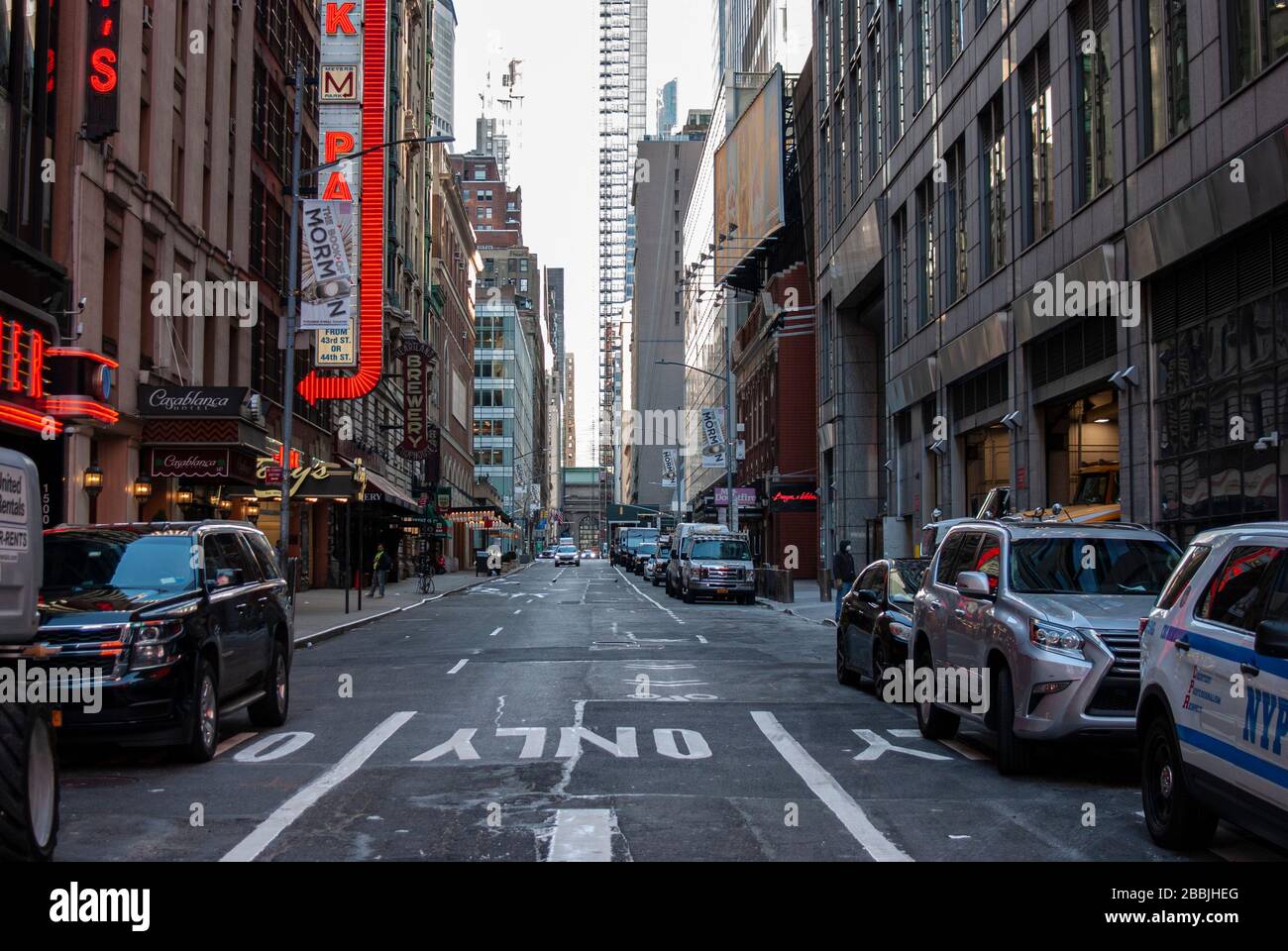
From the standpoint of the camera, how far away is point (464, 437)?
106438 mm

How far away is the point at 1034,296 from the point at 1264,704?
21.3 metres

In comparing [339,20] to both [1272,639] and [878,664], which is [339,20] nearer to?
[878,664]

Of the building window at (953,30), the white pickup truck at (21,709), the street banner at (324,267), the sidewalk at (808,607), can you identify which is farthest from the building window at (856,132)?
the white pickup truck at (21,709)

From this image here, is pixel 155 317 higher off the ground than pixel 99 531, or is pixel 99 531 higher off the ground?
pixel 155 317

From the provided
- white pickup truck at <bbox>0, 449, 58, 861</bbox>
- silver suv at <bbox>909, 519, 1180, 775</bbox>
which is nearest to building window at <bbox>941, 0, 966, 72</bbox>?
silver suv at <bbox>909, 519, 1180, 775</bbox>

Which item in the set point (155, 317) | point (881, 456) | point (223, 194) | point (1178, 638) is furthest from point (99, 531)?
point (881, 456)

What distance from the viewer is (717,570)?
137 feet

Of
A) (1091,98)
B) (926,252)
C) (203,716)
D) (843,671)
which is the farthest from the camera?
(926,252)

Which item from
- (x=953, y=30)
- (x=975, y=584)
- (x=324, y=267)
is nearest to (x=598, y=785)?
(x=975, y=584)

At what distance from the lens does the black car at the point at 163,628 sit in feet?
33.5

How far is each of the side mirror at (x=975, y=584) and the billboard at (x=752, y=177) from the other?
52.1 m

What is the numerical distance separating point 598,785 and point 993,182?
2446cm

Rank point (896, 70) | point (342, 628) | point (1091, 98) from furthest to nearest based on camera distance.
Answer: point (896, 70)
point (342, 628)
point (1091, 98)
